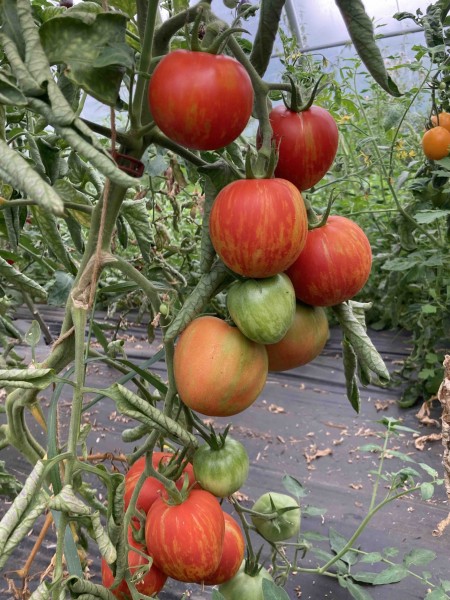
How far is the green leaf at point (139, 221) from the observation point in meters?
0.78

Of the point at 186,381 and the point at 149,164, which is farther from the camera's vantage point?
the point at 149,164

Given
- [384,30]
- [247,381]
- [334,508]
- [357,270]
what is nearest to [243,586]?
[247,381]

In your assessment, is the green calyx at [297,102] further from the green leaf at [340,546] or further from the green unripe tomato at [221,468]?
the green leaf at [340,546]

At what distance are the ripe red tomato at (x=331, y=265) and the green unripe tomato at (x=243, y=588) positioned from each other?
47 cm

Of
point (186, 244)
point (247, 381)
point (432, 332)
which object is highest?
point (247, 381)

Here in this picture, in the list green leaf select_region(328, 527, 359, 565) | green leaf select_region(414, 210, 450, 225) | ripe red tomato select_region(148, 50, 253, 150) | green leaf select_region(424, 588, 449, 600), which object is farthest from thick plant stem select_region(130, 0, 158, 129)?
green leaf select_region(414, 210, 450, 225)

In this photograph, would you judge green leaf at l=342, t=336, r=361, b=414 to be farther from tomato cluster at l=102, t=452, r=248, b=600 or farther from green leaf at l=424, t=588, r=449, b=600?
green leaf at l=424, t=588, r=449, b=600

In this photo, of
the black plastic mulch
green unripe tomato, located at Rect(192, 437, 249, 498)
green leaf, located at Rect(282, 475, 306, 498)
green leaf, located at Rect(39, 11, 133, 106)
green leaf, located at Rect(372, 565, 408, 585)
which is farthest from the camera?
the black plastic mulch

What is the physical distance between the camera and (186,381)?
580 millimetres

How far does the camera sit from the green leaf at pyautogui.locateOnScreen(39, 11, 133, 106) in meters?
0.41

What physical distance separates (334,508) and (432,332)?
98 cm

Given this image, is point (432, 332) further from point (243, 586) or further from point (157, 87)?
point (157, 87)

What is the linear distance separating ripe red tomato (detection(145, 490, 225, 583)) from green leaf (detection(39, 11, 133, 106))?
44 centimetres

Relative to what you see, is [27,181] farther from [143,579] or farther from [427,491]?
[427,491]
